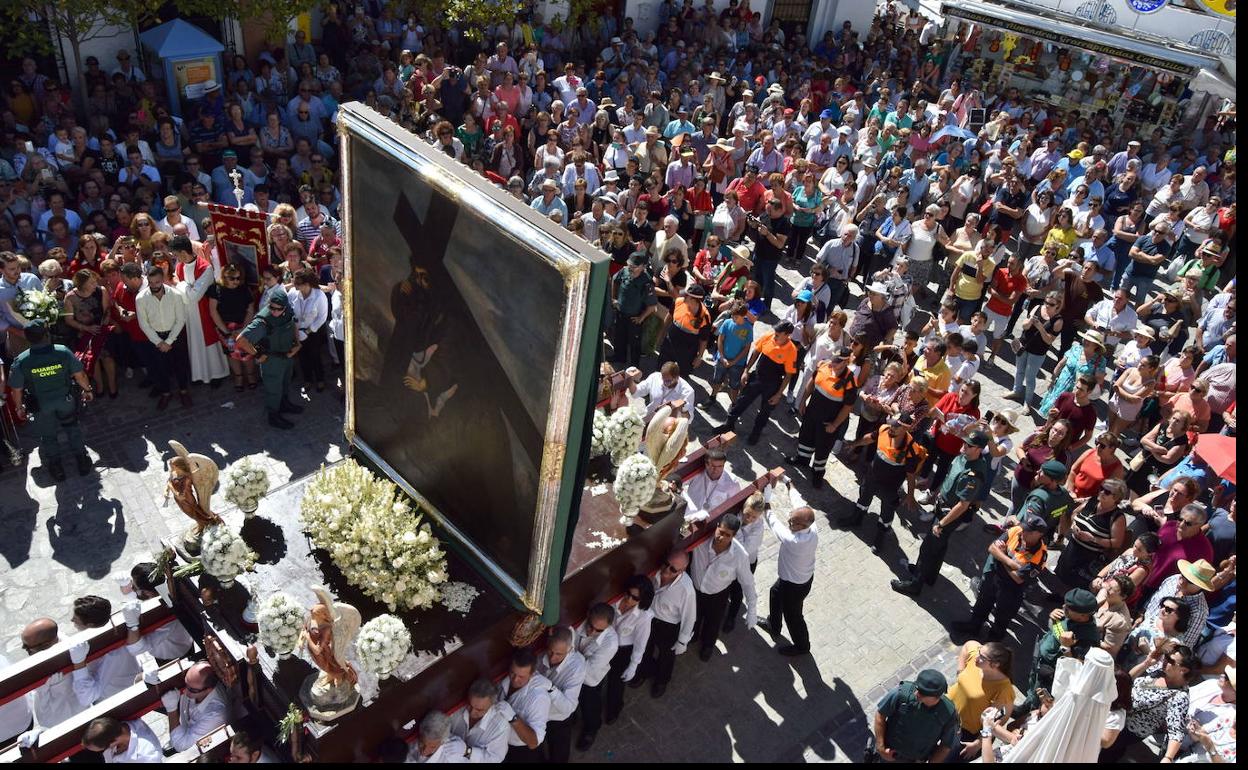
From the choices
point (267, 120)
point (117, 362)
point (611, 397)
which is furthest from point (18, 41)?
point (611, 397)

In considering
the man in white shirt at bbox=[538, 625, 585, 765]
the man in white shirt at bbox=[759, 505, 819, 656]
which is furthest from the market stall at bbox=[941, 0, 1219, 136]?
the man in white shirt at bbox=[538, 625, 585, 765]

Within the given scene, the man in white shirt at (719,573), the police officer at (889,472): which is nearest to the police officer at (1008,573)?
the police officer at (889,472)

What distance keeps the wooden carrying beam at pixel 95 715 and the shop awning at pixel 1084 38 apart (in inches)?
1012

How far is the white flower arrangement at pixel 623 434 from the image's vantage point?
7.79 meters

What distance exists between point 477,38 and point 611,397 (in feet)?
37.6

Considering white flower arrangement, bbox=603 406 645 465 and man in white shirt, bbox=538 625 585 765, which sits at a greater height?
white flower arrangement, bbox=603 406 645 465

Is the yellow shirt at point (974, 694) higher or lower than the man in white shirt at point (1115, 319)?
lower

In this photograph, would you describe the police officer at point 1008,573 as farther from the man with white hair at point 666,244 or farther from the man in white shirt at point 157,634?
the man in white shirt at point 157,634

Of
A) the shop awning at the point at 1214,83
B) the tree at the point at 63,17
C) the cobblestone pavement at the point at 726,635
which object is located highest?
the shop awning at the point at 1214,83

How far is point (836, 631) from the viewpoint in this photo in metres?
8.91

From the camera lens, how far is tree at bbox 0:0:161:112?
44.9ft

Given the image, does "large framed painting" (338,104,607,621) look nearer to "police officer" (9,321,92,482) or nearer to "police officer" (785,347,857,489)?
"police officer" (9,321,92,482)

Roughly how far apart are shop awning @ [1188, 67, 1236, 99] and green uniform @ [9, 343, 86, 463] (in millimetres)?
24964

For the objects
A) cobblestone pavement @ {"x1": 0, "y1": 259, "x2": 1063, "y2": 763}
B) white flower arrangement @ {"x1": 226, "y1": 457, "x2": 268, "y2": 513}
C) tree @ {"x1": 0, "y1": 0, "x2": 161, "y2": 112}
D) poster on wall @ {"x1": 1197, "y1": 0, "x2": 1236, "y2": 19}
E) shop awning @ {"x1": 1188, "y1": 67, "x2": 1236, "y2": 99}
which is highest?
poster on wall @ {"x1": 1197, "y1": 0, "x2": 1236, "y2": 19}
